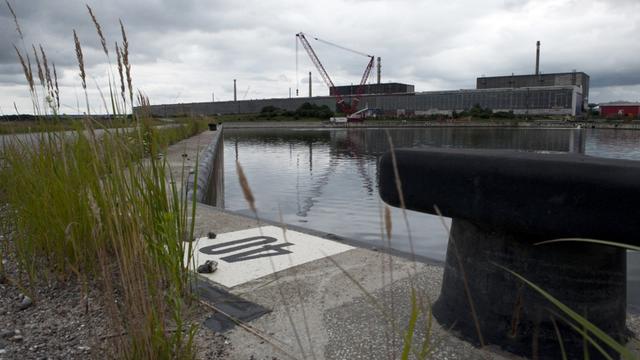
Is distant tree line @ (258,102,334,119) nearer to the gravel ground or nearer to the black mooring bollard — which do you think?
the gravel ground

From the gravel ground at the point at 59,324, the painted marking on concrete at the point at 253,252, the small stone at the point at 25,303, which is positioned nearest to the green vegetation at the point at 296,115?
the painted marking on concrete at the point at 253,252

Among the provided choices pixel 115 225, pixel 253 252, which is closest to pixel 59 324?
pixel 115 225

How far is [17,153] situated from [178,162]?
6.77 metres

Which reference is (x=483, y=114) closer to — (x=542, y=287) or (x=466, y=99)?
(x=466, y=99)

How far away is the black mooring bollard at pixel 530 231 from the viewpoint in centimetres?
194

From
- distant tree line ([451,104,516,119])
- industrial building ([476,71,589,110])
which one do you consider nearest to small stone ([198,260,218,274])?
distant tree line ([451,104,516,119])

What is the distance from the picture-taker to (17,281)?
124 inches

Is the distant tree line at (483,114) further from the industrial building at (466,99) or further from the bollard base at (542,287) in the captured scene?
the bollard base at (542,287)

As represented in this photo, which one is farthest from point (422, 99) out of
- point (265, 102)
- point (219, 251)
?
point (219, 251)

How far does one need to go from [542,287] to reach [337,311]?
115 centimetres

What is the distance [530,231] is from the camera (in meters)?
2.10

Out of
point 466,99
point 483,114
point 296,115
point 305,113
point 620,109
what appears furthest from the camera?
point 466,99

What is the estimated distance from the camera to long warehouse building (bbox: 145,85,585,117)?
9831 cm

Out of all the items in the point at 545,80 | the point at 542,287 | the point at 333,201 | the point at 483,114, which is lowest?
the point at 333,201
